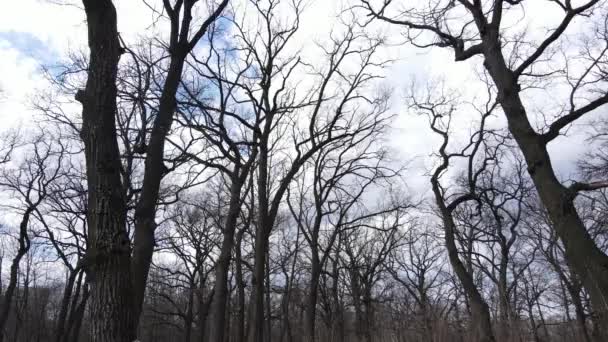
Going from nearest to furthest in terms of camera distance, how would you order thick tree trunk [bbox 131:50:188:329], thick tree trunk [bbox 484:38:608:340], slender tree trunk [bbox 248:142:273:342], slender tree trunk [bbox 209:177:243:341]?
thick tree trunk [bbox 484:38:608:340] → thick tree trunk [bbox 131:50:188:329] → slender tree trunk [bbox 248:142:273:342] → slender tree trunk [bbox 209:177:243:341]

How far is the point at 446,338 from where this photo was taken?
8.06 m

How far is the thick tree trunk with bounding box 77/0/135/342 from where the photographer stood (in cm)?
441

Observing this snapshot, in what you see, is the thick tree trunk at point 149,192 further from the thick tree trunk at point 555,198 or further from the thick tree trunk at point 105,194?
the thick tree trunk at point 555,198

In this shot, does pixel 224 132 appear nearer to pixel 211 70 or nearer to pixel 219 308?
pixel 211 70

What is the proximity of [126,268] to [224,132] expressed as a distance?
24.8ft

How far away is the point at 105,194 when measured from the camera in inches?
184

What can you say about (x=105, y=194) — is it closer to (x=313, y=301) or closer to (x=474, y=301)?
(x=474, y=301)

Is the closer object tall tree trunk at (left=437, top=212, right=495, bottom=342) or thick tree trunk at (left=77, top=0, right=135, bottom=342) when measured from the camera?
thick tree trunk at (left=77, top=0, right=135, bottom=342)

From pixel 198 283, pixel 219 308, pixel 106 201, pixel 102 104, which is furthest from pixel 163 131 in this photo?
pixel 198 283

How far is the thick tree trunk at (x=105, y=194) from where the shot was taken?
4.41 m

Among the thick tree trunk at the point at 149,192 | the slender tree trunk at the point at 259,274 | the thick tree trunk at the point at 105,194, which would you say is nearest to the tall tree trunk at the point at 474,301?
the slender tree trunk at the point at 259,274

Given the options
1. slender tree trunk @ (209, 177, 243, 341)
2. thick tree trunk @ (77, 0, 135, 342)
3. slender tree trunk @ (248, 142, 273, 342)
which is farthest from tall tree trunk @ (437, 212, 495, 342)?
slender tree trunk @ (209, 177, 243, 341)

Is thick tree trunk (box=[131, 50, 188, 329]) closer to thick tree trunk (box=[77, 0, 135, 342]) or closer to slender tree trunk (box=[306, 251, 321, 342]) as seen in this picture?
thick tree trunk (box=[77, 0, 135, 342])

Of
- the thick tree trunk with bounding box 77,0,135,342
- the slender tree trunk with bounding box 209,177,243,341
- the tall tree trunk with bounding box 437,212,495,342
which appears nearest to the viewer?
the thick tree trunk with bounding box 77,0,135,342
